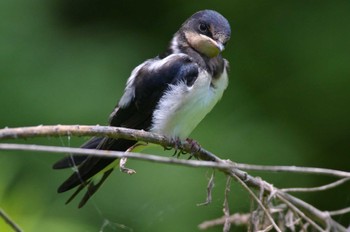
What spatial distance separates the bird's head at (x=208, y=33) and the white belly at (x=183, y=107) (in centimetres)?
10

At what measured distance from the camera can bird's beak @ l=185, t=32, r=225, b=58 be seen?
1.92 metres

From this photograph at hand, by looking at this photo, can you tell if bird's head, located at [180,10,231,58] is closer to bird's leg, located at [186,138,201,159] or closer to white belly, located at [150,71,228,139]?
→ white belly, located at [150,71,228,139]

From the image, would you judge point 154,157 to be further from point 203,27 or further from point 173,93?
point 203,27

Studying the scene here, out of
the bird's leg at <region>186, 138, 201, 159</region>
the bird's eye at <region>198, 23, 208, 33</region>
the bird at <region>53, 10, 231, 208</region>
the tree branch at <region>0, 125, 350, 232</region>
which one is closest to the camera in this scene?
the tree branch at <region>0, 125, 350, 232</region>

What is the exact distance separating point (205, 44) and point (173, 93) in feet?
0.59

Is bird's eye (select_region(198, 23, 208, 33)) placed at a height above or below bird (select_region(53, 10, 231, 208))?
above

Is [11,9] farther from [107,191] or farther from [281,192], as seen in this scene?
[281,192]

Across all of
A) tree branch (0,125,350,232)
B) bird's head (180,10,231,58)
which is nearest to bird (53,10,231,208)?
bird's head (180,10,231,58)

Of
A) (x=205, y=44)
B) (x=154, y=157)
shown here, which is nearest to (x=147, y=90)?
(x=205, y=44)

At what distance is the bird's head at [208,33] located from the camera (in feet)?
6.31

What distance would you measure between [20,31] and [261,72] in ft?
2.64

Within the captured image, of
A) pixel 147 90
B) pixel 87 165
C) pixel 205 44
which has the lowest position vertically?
pixel 87 165

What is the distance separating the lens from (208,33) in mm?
1966

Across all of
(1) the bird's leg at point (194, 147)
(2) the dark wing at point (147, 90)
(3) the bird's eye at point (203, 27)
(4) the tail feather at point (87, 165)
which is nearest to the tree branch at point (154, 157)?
(1) the bird's leg at point (194, 147)
